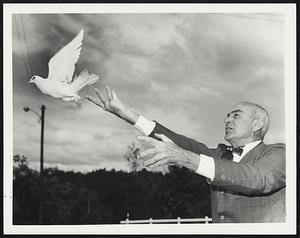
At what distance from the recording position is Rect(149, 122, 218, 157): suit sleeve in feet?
13.1

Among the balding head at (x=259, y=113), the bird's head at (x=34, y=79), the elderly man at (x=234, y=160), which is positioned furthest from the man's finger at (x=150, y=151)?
the bird's head at (x=34, y=79)

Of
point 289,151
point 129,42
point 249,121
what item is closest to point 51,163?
point 129,42

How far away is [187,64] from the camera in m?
4.02

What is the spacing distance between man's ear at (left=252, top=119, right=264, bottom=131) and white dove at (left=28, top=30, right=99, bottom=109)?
1109 millimetres

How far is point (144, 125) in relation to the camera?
4.01 metres

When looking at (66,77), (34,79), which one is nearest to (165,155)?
(66,77)

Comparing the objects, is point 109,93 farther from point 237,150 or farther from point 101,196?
point 237,150

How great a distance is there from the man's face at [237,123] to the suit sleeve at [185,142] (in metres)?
0.15

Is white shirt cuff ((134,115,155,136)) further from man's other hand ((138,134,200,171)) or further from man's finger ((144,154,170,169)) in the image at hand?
man's finger ((144,154,170,169))

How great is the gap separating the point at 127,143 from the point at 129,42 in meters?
0.69

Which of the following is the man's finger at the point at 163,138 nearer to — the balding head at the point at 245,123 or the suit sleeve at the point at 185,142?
the suit sleeve at the point at 185,142

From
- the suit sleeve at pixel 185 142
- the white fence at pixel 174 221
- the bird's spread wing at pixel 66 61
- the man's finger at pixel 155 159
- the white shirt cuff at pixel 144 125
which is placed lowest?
the white fence at pixel 174 221

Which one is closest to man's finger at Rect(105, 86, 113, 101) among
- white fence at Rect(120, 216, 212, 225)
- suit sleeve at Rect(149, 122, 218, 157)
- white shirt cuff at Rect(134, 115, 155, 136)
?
white shirt cuff at Rect(134, 115, 155, 136)

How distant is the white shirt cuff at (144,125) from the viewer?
400cm
